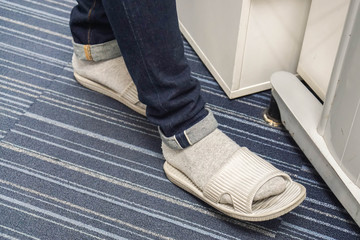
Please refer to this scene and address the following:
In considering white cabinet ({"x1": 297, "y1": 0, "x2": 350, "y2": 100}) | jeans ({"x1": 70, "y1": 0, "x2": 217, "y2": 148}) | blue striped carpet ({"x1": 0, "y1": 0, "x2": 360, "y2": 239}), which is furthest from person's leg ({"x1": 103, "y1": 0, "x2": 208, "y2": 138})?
white cabinet ({"x1": 297, "y1": 0, "x2": 350, "y2": 100})

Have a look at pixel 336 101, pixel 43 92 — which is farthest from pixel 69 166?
pixel 336 101

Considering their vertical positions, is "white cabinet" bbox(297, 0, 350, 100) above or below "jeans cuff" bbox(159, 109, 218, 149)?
above

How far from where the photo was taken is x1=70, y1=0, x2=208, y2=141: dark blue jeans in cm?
68

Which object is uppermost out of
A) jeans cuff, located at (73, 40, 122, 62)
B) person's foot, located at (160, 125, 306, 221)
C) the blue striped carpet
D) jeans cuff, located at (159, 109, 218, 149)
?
jeans cuff, located at (73, 40, 122, 62)

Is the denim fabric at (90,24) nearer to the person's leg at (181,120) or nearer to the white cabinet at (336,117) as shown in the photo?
the person's leg at (181,120)

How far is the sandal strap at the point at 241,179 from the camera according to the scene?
778mm

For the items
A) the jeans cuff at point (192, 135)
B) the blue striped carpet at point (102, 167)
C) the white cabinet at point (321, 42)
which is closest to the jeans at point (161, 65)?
the jeans cuff at point (192, 135)

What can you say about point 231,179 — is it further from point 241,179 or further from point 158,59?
point 158,59

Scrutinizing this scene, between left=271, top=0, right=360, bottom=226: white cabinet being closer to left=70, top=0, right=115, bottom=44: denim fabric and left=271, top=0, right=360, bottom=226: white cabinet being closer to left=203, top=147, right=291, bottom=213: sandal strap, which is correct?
left=203, top=147, right=291, bottom=213: sandal strap

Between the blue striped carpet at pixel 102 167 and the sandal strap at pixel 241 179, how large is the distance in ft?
0.20

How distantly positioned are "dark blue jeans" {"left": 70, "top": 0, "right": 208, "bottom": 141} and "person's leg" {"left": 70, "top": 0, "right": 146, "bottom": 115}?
202mm

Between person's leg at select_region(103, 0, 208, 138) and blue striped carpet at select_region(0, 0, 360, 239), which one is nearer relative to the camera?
person's leg at select_region(103, 0, 208, 138)

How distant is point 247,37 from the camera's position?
0.94m

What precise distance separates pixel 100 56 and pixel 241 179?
0.42 metres
